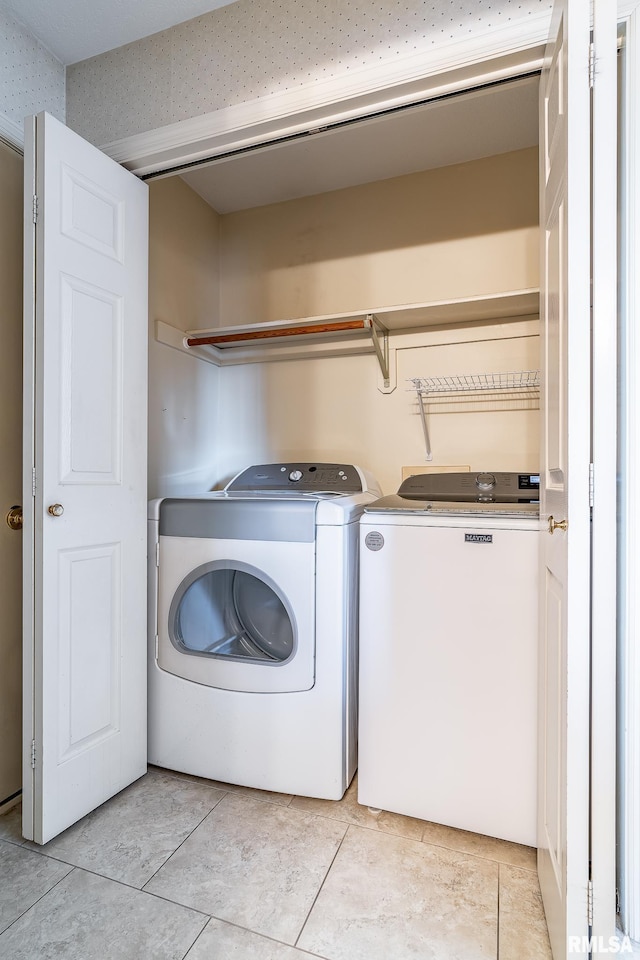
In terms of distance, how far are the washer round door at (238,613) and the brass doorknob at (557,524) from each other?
2.31 ft

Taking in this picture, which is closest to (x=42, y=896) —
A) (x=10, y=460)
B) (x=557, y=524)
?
(x=10, y=460)

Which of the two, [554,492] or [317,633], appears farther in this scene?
[317,633]

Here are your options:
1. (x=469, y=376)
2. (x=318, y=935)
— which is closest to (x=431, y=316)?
(x=469, y=376)

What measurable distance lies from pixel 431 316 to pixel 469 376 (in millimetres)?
301

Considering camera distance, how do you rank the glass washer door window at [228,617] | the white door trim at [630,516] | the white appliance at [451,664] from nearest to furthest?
the white door trim at [630,516] < the white appliance at [451,664] < the glass washer door window at [228,617]

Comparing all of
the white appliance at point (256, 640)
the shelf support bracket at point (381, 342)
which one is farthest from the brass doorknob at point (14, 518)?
the shelf support bracket at point (381, 342)

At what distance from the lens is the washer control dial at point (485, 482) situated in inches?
75.4

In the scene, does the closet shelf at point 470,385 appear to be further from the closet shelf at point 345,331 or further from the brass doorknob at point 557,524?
the brass doorknob at point 557,524

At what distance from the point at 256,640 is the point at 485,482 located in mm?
1015

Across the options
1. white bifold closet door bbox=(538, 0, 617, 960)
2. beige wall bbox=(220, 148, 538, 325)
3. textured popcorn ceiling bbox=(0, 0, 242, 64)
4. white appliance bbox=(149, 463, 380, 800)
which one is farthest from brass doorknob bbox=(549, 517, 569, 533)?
textured popcorn ceiling bbox=(0, 0, 242, 64)

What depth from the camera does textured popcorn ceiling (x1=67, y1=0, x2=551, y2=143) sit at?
1305mm

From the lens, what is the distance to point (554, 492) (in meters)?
1.13

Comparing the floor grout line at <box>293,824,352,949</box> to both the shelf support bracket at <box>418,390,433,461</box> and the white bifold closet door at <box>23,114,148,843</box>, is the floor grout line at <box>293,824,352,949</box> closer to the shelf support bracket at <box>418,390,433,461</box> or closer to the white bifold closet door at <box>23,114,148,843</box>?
the white bifold closet door at <box>23,114,148,843</box>

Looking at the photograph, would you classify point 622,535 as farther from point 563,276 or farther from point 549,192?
point 549,192
